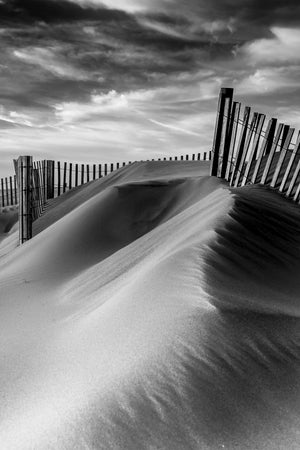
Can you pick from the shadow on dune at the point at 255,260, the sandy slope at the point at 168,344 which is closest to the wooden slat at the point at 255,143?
the shadow on dune at the point at 255,260

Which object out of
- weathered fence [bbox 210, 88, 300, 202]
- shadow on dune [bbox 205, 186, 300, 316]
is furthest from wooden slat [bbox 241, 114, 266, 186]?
shadow on dune [bbox 205, 186, 300, 316]

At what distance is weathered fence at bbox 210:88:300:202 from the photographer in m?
6.23

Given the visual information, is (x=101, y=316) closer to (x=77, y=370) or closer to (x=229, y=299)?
(x=77, y=370)

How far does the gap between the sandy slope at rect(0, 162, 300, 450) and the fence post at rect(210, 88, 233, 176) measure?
2.75m

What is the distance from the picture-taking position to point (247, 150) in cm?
679

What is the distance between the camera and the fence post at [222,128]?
23.1 feet

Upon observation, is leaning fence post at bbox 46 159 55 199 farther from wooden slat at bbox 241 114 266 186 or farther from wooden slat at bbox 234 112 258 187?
wooden slat at bbox 241 114 266 186

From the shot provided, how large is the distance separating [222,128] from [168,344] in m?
5.57

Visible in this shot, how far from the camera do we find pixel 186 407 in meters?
1.69

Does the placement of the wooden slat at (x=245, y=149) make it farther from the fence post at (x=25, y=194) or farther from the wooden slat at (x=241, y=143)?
the fence post at (x=25, y=194)

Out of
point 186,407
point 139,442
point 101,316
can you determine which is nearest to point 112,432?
point 139,442

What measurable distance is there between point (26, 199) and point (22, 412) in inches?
240

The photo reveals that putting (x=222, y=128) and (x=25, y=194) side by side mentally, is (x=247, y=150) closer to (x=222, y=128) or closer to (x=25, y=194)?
(x=222, y=128)

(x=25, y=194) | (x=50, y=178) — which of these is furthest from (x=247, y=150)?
(x=50, y=178)
